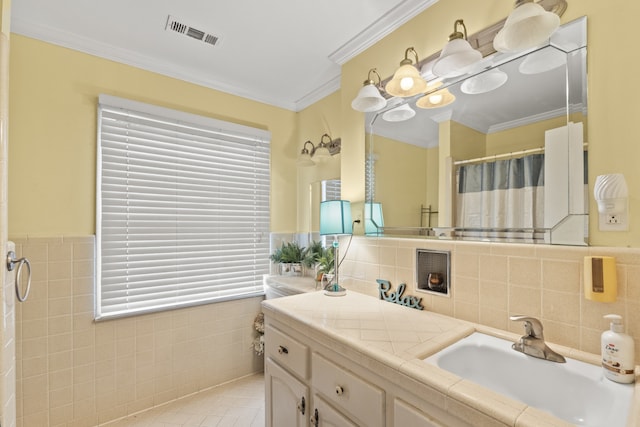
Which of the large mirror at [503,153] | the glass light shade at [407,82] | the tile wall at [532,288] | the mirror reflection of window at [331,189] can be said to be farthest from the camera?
the mirror reflection of window at [331,189]

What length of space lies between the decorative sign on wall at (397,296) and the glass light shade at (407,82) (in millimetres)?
Answer: 1040

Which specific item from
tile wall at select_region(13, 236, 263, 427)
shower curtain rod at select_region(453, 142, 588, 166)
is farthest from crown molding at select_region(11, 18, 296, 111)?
shower curtain rod at select_region(453, 142, 588, 166)

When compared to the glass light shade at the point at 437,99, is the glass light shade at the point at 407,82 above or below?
above

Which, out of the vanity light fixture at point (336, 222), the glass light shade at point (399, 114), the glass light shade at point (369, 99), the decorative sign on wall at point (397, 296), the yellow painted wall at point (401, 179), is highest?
the glass light shade at point (369, 99)

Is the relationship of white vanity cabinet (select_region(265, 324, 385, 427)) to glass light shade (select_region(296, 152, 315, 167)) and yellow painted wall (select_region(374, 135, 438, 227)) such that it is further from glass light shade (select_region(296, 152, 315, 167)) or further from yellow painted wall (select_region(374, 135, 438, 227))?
glass light shade (select_region(296, 152, 315, 167))

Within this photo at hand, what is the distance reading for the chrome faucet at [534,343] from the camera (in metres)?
1.02

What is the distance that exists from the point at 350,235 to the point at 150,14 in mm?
1779

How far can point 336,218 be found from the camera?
6.07ft

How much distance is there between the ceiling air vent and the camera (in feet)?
5.85

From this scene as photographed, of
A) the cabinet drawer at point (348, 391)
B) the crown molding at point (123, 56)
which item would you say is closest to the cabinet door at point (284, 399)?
the cabinet drawer at point (348, 391)

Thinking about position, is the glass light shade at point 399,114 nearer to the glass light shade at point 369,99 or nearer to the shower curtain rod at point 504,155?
the glass light shade at point 369,99

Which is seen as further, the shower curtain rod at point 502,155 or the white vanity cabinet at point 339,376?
the shower curtain rod at point 502,155

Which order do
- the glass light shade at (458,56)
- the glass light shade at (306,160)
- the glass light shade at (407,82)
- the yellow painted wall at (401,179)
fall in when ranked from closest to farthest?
the glass light shade at (458,56) < the glass light shade at (407,82) < the yellow painted wall at (401,179) < the glass light shade at (306,160)

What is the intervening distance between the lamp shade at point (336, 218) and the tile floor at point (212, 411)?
55.9 inches
